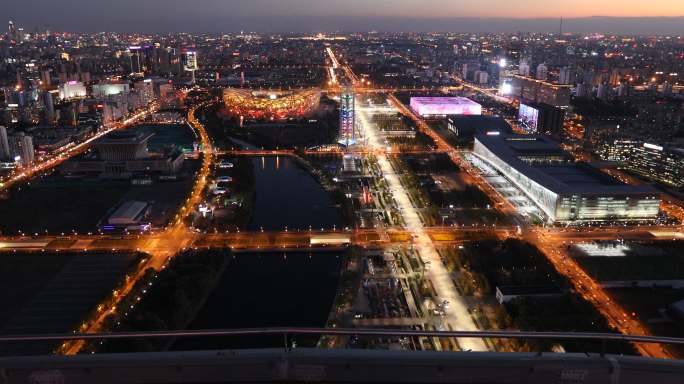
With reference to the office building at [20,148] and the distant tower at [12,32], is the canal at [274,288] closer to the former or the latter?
the office building at [20,148]

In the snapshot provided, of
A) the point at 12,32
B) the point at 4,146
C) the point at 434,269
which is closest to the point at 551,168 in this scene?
the point at 434,269

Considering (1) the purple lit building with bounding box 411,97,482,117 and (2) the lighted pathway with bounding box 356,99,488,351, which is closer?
(2) the lighted pathway with bounding box 356,99,488,351

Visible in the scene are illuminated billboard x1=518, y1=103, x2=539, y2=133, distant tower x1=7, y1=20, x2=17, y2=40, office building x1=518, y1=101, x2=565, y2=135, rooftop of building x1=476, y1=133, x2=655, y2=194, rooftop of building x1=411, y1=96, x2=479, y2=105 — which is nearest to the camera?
rooftop of building x1=476, y1=133, x2=655, y2=194

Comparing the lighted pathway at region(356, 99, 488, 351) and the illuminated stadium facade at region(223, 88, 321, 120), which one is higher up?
the illuminated stadium facade at region(223, 88, 321, 120)

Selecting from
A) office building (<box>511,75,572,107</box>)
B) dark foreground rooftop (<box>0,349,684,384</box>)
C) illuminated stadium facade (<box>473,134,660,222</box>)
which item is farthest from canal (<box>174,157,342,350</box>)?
office building (<box>511,75,572,107</box>)

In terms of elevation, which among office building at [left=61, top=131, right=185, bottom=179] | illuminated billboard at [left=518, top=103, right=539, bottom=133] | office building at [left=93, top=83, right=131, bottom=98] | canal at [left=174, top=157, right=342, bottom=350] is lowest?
canal at [left=174, top=157, right=342, bottom=350]

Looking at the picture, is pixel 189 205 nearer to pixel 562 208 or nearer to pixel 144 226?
pixel 144 226

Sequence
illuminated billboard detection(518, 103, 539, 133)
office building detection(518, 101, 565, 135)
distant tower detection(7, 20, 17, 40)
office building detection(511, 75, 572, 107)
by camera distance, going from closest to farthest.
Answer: office building detection(518, 101, 565, 135) < illuminated billboard detection(518, 103, 539, 133) < office building detection(511, 75, 572, 107) < distant tower detection(7, 20, 17, 40)

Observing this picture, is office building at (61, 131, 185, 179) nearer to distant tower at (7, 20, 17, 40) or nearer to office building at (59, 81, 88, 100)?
office building at (59, 81, 88, 100)
